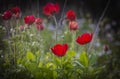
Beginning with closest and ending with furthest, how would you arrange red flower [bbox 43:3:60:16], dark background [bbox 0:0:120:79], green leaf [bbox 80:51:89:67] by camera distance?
green leaf [bbox 80:51:89:67] → red flower [bbox 43:3:60:16] → dark background [bbox 0:0:120:79]

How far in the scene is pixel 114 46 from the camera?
5.13 meters

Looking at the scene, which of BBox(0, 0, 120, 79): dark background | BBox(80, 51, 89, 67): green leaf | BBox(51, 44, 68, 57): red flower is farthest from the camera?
BBox(0, 0, 120, 79): dark background

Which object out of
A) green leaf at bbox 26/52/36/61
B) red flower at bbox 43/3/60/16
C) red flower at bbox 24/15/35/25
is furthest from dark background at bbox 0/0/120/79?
green leaf at bbox 26/52/36/61

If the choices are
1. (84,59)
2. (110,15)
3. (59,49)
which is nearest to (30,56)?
(59,49)

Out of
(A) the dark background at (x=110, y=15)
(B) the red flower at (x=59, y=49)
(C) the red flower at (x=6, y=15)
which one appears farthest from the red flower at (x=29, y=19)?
(A) the dark background at (x=110, y=15)

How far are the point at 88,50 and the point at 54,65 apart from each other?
38 cm

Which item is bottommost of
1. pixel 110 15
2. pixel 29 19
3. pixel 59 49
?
pixel 110 15

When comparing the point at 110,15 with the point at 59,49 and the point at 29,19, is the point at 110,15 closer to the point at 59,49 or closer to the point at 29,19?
the point at 29,19

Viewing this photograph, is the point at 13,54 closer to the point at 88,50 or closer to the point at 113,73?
the point at 88,50

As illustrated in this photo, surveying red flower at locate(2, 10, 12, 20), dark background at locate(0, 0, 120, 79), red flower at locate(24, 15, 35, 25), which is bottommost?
dark background at locate(0, 0, 120, 79)

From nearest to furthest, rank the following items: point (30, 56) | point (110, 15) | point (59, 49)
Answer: point (59, 49) → point (30, 56) → point (110, 15)

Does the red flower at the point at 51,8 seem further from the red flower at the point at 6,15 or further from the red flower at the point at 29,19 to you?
the red flower at the point at 6,15

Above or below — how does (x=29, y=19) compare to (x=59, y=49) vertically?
above

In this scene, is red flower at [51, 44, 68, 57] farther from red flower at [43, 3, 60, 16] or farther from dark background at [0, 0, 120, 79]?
dark background at [0, 0, 120, 79]
